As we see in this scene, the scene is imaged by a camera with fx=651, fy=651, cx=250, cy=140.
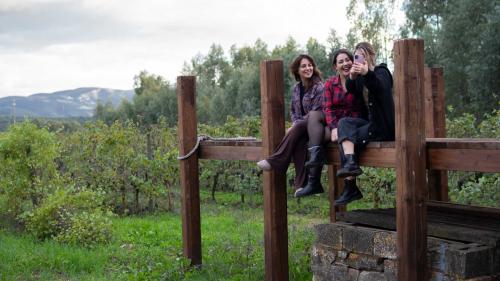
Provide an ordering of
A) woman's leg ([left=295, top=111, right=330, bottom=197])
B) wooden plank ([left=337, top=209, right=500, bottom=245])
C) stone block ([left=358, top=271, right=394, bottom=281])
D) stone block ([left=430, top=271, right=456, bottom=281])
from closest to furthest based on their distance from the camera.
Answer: stone block ([left=430, top=271, right=456, bottom=281]) < wooden plank ([left=337, top=209, right=500, bottom=245]) < stone block ([left=358, top=271, right=394, bottom=281]) < woman's leg ([left=295, top=111, right=330, bottom=197])

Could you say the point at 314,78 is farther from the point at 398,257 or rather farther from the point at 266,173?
the point at 398,257

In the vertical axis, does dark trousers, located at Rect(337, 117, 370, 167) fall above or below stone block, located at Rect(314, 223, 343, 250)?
above

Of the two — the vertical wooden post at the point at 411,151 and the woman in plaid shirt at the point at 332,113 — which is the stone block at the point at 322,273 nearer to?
the woman in plaid shirt at the point at 332,113

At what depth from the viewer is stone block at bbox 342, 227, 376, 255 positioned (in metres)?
5.96

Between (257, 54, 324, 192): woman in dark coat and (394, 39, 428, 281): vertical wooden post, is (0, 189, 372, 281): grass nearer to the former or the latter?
(257, 54, 324, 192): woman in dark coat

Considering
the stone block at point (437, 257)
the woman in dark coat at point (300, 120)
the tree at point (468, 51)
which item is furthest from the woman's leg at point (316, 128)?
the tree at point (468, 51)

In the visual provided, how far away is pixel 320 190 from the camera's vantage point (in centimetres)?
624

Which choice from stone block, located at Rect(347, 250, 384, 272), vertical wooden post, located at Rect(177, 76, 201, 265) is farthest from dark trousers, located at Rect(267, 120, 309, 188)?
vertical wooden post, located at Rect(177, 76, 201, 265)

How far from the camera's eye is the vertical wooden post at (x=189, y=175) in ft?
27.6

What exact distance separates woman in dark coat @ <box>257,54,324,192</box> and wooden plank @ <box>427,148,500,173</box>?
1.35 meters

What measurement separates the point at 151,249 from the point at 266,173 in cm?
367

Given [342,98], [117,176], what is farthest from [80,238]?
[342,98]

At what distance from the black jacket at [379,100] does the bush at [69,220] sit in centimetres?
579

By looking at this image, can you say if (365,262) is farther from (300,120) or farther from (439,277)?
(300,120)
